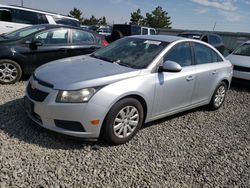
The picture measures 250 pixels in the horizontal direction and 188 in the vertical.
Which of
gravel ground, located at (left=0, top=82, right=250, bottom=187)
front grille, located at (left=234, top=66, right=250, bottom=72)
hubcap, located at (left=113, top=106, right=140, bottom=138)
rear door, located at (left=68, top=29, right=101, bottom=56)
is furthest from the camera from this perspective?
front grille, located at (left=234, top=66, right=250, bottom=72)

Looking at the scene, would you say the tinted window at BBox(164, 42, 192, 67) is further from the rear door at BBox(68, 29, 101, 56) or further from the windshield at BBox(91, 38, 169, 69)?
the rear door at BBox(68, 29, 101, 56)

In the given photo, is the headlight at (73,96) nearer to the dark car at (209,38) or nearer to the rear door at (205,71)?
the rear door at (205,71)

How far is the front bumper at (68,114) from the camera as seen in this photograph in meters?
3.08

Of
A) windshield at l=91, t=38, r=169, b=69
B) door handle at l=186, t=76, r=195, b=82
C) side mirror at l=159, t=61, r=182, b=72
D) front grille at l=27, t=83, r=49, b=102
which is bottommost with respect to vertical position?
front grille at l=27, t=83, r=49, b=102

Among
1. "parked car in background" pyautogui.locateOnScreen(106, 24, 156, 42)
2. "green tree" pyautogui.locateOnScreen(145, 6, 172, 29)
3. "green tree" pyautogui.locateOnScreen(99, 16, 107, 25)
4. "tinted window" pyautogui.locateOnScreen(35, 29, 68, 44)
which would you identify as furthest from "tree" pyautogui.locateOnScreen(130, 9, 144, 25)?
"tinted window" pyautogui.locateOnScreen(35, 29, 68, 44)

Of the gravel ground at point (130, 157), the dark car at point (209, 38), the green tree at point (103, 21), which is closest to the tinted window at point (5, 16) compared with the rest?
the gravel ground at point (130, 157)

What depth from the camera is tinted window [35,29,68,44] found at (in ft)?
20.0

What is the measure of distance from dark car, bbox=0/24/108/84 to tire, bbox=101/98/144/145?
11.3ft

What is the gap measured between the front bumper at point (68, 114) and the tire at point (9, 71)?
283cm

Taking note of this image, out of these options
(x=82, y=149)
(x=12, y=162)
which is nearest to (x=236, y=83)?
(x=82, y=149)

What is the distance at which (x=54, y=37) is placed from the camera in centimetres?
627

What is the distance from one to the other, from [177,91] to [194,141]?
32.6 inches

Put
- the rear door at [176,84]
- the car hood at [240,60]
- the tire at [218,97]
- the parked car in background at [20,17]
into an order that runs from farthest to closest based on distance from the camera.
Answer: the parked car in background at [20,17], the car hood at [240,60], the tire at [218,97], the rear door at [176,84]

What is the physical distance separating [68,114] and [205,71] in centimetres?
274
